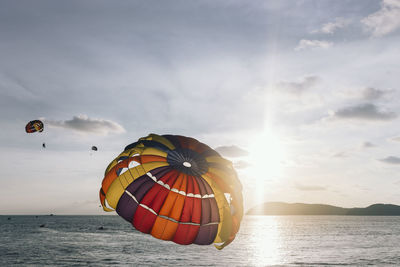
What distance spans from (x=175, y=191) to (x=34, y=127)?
2095 cm

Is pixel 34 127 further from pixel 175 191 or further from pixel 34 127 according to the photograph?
pixel 175 191

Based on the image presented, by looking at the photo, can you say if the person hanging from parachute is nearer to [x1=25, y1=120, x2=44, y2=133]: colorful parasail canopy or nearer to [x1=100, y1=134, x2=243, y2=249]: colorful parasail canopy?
[x1=25, y1=120, x2=44, y2=133]: colorful parasail canopy

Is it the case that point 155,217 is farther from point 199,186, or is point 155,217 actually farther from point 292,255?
point 292,255

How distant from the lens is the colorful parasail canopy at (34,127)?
29.7 m

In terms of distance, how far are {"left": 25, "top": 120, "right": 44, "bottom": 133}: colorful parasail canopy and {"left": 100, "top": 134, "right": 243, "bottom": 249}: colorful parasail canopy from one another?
60.6 ft

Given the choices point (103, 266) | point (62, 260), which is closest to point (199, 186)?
point (103, 266)

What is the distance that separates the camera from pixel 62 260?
52.3 metres

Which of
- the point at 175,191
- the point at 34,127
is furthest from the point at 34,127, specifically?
the point at 175,191

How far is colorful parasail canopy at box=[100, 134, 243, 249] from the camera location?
44.4 feet

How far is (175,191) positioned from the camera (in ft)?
44.9

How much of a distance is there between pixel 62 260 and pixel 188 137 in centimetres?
4606

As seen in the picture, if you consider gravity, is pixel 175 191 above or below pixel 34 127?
below

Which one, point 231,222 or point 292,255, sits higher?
point 231,222

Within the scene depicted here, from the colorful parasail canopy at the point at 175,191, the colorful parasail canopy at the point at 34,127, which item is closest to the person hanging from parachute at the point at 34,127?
the colorful parasail canopy at the point at 34,127
